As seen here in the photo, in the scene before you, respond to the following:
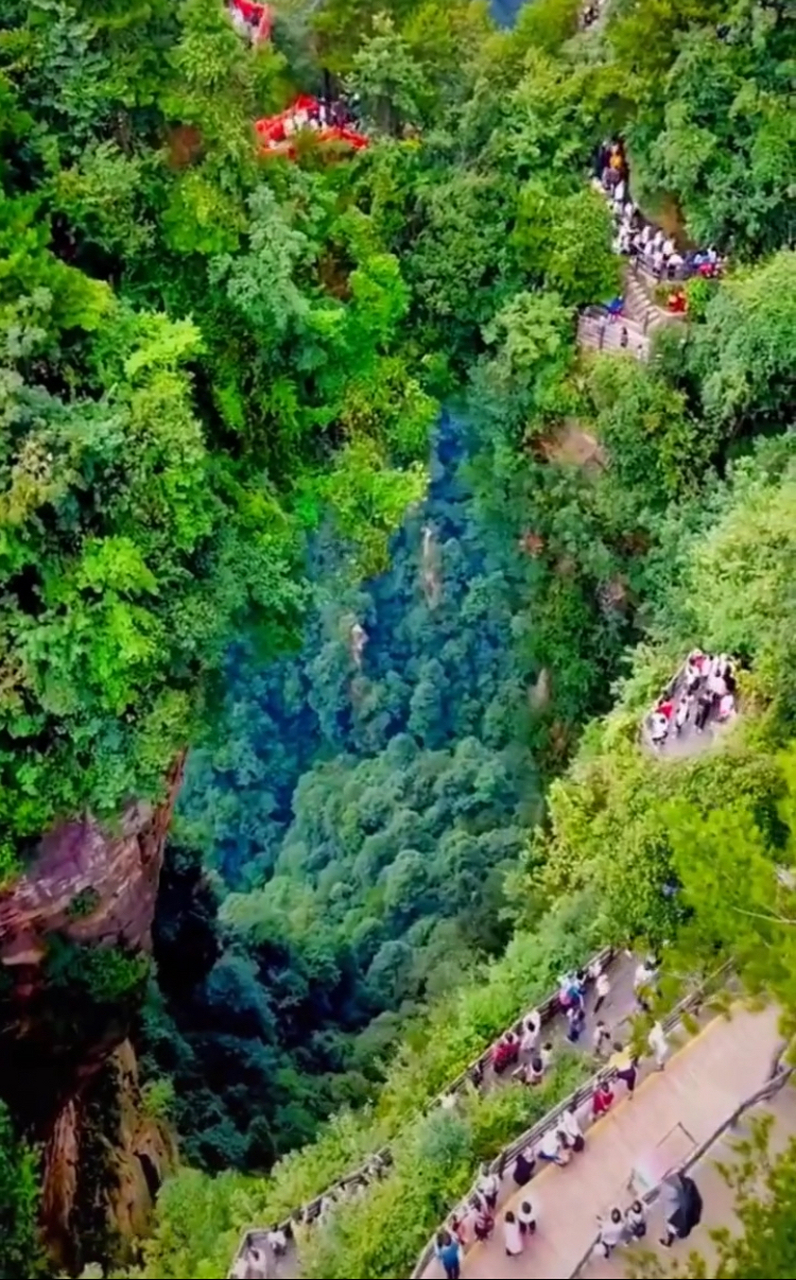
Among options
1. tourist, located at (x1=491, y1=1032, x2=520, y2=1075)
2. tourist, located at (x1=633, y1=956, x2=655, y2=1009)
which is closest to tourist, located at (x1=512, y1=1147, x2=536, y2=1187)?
tourist, located at (x1=491, y1=1032, x2=520, y2=1075)

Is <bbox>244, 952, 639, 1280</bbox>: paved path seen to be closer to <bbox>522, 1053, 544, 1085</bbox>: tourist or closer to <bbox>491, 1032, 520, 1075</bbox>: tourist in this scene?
<bbox>491, 1032, 520, 1075</bbox>: tourist

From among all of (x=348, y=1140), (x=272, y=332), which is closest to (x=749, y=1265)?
(x=348, y=1140)

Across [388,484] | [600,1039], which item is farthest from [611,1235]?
[388,484]

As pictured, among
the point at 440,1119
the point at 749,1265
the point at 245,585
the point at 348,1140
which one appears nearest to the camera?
the point at 749,1265

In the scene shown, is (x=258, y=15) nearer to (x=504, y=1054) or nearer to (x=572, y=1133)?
Result: (x=504, y=1054)

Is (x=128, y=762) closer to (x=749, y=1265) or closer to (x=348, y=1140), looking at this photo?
(x=348, y=1140)

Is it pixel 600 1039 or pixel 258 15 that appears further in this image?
pixel 258 15
